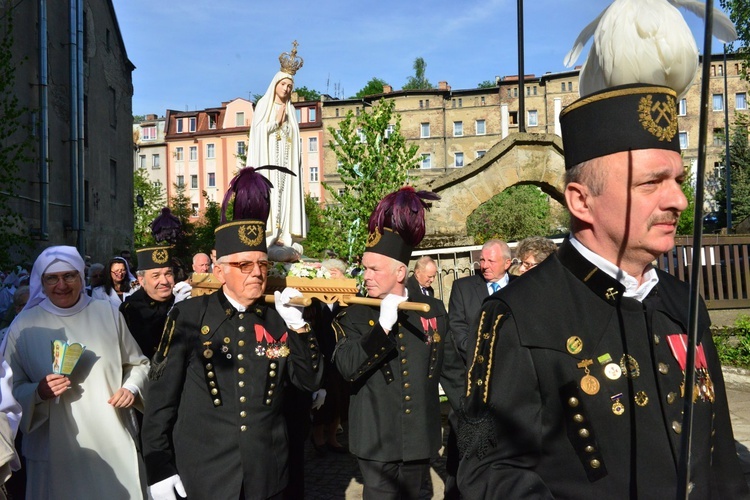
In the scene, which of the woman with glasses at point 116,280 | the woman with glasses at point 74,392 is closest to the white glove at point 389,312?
the woman with glasses at point 74,392

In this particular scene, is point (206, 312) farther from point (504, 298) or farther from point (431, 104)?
point (431, 104)

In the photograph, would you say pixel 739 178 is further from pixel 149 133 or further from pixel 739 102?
pixel 149 133

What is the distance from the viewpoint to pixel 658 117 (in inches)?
77.0

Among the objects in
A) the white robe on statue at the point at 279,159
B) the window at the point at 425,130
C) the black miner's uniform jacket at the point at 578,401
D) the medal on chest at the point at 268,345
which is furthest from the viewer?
the window at the point at 425,130

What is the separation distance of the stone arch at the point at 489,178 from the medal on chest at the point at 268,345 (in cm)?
718

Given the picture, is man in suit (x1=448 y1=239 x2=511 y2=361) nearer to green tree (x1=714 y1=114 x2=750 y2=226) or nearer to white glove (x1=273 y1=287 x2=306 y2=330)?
white glove (x1=273 y1=287 x2=306 y2=330)

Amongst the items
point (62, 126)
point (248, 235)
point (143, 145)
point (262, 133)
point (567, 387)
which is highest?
point (143, 145)

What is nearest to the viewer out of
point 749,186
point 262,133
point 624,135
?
point 624,135

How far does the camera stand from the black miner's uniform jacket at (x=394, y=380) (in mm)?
4223

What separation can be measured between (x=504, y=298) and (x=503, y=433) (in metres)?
0.40

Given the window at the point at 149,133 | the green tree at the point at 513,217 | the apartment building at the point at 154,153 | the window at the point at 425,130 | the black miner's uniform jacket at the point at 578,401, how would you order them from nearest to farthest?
the black miner's uniform jacket at the point at 578,401, the green tree at the point at 513,217, the window at the point at 425,130, the apartment building at the point at 154,153, the window at the point at 149,133

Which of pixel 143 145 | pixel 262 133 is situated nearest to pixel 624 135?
pixel 262 133

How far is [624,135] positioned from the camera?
76.5 inches

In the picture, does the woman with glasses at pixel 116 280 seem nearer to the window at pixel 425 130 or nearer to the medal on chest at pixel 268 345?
Answer: the medal on chest at pixel 268 345
